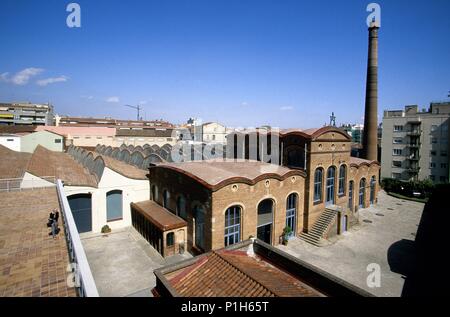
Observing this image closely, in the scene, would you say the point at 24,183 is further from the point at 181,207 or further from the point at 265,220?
the point at 265,220

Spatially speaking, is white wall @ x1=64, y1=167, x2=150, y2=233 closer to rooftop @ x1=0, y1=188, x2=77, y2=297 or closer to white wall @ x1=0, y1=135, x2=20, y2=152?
rooftop @ x1=0, y1=188, x2=77, y2=297

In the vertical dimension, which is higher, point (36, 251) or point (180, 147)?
point (180, 147)

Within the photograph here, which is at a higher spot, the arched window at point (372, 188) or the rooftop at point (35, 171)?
the rooftop at point (35, 171)

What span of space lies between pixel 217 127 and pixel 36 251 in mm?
66161

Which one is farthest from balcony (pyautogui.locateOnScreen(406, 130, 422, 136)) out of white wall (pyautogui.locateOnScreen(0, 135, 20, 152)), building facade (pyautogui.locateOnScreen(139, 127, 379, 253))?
white wall (pyautogui.locateOnScreen(0, 135, 20, 152))

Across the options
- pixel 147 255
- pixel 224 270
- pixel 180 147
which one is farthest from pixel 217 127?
pixel 224 270

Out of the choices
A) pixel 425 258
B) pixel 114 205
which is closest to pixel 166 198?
pixel 114 205

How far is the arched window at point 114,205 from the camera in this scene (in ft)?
75.2

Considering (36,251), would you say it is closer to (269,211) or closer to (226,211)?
(226,211)

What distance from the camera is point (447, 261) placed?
1803cm

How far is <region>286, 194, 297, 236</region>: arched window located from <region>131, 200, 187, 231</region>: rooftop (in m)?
8.44

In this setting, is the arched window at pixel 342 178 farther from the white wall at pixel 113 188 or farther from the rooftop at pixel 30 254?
the rooftop at pixel 30 254

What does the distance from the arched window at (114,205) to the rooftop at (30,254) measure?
9.46 meters

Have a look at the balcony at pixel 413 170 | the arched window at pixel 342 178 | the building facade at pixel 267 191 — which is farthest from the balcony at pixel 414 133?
the arched window at pixel 342 178
